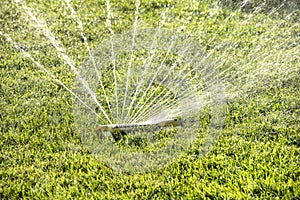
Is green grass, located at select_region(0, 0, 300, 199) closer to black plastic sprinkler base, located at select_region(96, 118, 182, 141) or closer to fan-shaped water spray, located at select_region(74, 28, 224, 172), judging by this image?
fan-shaped water spray, located at select_region(74, 28, 224, 172)

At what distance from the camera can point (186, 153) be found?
13.0 feet

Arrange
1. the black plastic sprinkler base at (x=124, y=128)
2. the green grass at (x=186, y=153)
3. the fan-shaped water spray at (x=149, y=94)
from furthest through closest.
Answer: the black plastic sprinkler base at (x=124, y=128)
the fan-shaped water spray at (x=149, y=94)
the green grass at (x=186, y=153)

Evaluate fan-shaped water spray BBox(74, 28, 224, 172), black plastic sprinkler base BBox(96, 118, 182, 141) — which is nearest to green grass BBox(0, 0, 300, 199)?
fan-shaped water spray BBox(74, 28, 224, 172)

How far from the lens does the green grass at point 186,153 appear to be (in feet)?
11.4

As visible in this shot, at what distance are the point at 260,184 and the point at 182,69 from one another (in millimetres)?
2785

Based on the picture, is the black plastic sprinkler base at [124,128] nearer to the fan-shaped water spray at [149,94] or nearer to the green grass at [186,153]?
the fan-shaped water spray at [149,94]

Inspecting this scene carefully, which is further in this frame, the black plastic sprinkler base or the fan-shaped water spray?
the black plastic sprinkler base

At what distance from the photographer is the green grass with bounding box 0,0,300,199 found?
348cm

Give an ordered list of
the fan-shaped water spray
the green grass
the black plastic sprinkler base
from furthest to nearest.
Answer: the black plastic sprinkler base, the fan-shaped water spray, the green grass

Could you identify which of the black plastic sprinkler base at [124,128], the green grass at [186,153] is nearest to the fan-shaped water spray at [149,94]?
the black plastic sprinkler base at [124,128]

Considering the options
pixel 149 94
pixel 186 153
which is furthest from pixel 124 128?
pixel 149 94

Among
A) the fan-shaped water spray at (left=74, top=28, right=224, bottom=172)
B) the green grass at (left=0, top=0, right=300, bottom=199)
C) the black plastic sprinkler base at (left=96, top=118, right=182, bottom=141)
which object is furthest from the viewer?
→ the black plastic sprinkler base at (left=96, top=118, right=182, bottom=141)

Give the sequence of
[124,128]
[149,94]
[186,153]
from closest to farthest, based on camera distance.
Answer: [186,153] → [124,128] → [149,94]

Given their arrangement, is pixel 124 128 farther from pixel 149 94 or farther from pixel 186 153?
pixel 149 94
